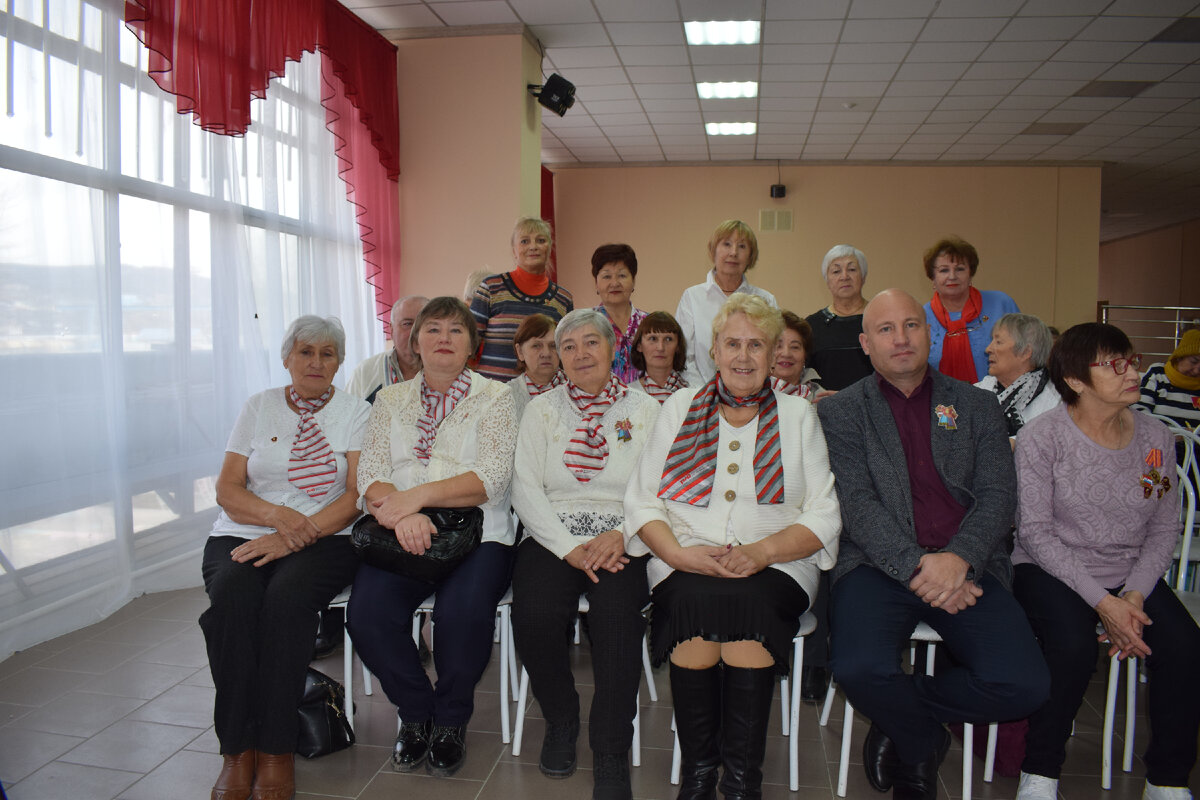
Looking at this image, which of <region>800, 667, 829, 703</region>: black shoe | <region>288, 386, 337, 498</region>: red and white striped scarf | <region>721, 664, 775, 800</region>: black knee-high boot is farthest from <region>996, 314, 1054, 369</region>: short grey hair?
<region>288, 386, 337, 498</region>: red and white striped scarf

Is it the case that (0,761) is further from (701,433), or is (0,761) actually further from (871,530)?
(871,530)

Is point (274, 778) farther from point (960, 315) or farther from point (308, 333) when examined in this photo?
point (960, 315)

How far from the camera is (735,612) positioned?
1979 mm

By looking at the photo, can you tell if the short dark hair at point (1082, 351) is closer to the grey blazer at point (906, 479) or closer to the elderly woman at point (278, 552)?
the grey blazer at point (906, 479)

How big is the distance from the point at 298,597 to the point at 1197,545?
3082 mm

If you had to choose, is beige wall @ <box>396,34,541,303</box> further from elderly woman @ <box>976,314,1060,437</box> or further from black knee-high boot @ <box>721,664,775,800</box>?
black knee-high boot @ <box>721,664,775,800</box>

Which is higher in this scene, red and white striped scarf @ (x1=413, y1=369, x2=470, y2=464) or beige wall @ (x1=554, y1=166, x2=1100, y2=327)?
beige wall @ (x1=554, y1=166, x2=1100, y2=327)

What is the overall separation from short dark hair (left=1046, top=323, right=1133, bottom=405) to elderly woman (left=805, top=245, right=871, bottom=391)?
108 centimetres

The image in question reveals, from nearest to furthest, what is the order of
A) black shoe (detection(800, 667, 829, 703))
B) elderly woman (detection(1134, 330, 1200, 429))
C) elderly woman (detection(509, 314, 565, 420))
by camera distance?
black shoe (detection(800, 667, 829, 703)) → elderly woman (detection(509, 314, 565, 420)) → elderly woman (detection(1134, 330, 1200, 429))

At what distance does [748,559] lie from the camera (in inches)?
79.2

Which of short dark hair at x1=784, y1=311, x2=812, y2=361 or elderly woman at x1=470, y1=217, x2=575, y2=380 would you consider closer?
short dark hair at x1=784, y1=311, x2=812, y2=361

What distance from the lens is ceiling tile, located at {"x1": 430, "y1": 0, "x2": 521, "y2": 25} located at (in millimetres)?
5031

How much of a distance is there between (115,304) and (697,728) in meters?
3.06

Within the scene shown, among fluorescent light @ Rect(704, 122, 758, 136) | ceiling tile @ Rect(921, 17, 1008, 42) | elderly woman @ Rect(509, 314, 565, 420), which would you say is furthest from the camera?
fluorescent light @ Rect(704, 122, 758, 136)
